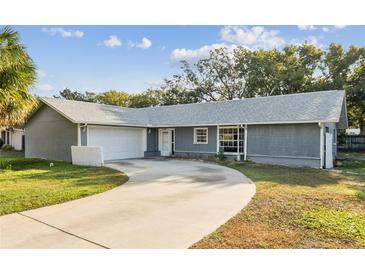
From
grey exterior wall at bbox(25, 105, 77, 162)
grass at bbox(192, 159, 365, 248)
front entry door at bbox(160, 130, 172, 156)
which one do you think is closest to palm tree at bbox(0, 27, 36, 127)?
grey exterior wall at bbox(25, 105, 77, 162)

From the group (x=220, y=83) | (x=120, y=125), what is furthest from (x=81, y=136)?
(x=220, y=83)

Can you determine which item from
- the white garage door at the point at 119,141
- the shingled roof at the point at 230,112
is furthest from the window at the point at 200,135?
the white garage door at the point at 119,141

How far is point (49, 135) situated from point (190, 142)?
9.16 meters

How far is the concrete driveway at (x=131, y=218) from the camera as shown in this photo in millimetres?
4562

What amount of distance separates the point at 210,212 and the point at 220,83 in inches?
1175

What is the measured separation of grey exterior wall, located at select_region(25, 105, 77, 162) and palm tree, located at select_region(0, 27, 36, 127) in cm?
376

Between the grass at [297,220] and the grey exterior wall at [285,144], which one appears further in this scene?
the grey exterior wall at [285,144]

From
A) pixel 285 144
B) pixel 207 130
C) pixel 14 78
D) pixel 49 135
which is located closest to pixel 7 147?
pixel 49 135

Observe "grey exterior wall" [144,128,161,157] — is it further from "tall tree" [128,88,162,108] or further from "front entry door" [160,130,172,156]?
"tall tree" [128,88,162,108]

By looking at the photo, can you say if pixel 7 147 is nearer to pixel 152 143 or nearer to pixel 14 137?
pixel 14 137

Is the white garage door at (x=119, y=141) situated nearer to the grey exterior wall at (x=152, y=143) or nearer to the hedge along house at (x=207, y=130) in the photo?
the hedge along house at (x=207, y=130)

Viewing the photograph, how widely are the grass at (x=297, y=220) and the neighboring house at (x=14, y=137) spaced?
25179mm
